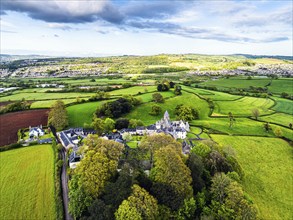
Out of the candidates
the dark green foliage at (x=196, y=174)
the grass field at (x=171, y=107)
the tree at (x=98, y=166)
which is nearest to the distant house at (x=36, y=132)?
the grass field at (x=171, y=107)

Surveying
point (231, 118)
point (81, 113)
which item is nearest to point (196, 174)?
point (231, 118)

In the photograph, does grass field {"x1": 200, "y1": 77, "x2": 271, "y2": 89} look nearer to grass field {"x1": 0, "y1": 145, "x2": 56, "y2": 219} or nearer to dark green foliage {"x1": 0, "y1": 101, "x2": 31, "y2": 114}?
dark green foliage {"x1": 0, "y1": 101, "x2": 31, "y2": 114}

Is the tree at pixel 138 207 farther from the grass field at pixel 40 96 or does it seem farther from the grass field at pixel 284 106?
the grass field at pixel 284 106

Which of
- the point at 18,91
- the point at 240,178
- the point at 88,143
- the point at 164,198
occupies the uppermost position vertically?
the point at 88,143

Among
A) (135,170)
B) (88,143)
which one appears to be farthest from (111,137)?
(135,170)

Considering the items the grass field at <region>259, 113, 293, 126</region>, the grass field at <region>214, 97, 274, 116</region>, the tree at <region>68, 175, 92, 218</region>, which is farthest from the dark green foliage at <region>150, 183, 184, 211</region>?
the grass field at <region>214, 97, 274, 116</region>

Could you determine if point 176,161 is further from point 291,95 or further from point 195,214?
point 291,95
